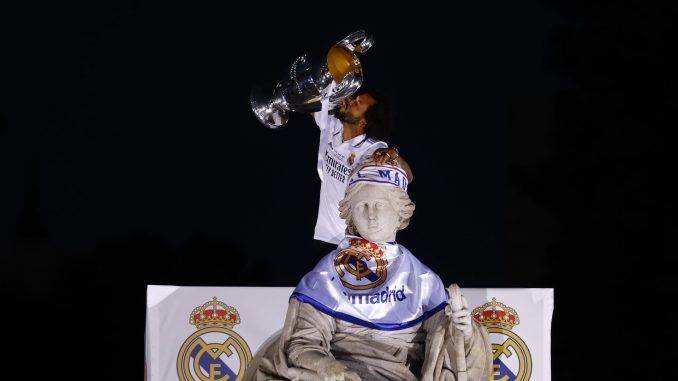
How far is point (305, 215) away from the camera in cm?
528

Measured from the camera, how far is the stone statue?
346 cm

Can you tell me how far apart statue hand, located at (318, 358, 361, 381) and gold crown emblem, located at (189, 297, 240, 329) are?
2.84 ft

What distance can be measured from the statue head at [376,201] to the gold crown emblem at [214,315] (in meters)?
0.68

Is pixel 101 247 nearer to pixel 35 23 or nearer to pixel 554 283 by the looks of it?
pixel 35 23

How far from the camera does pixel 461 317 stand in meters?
3.37

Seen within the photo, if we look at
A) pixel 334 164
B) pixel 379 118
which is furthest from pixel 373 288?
pixel 379 118

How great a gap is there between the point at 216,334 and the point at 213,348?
0.19 ft

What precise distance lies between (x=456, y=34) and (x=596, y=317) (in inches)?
65.9

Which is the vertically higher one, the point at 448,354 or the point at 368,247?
the point at 368,247

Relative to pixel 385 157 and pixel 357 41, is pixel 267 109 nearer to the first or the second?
pixel 357 41

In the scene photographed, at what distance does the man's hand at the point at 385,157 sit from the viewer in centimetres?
379

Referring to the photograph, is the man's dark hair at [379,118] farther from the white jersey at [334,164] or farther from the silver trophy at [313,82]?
the silver trophy at [313,82]

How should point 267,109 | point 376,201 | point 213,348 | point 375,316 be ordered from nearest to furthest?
point 375,316 → point 376,201 → point 213,348 → point 267,109

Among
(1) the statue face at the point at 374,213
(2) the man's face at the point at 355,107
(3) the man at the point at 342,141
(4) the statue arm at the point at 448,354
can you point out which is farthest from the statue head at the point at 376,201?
(2) the man's face at the point at 355,107
